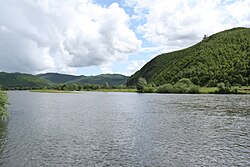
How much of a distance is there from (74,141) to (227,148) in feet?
66.9

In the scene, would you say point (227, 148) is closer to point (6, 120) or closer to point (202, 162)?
point (202, 162)

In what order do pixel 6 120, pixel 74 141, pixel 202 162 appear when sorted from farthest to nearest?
pixel 6 120 → pixel 74 141 → pixel 202 162

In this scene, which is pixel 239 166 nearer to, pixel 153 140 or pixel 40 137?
pixel 153 140

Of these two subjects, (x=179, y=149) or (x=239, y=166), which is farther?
(x=179, y=149)

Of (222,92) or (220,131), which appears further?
(222,92)

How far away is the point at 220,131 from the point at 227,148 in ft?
43.0

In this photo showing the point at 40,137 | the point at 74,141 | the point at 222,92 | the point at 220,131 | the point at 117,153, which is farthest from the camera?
the point at 222,92

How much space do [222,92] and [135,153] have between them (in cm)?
17712

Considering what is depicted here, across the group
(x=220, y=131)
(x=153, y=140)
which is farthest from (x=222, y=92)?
(x=153, y=140)

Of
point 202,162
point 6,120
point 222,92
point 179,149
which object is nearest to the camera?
point 202,162

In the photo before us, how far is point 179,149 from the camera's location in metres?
35.2

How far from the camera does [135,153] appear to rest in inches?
1304

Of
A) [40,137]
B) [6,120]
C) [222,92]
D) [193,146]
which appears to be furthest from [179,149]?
[222,92]

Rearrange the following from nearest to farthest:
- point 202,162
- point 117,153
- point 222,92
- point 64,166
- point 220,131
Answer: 1. point 64,166
2. point 202,162
3. point 117,153
4. point 220,131
5. point 222,92
